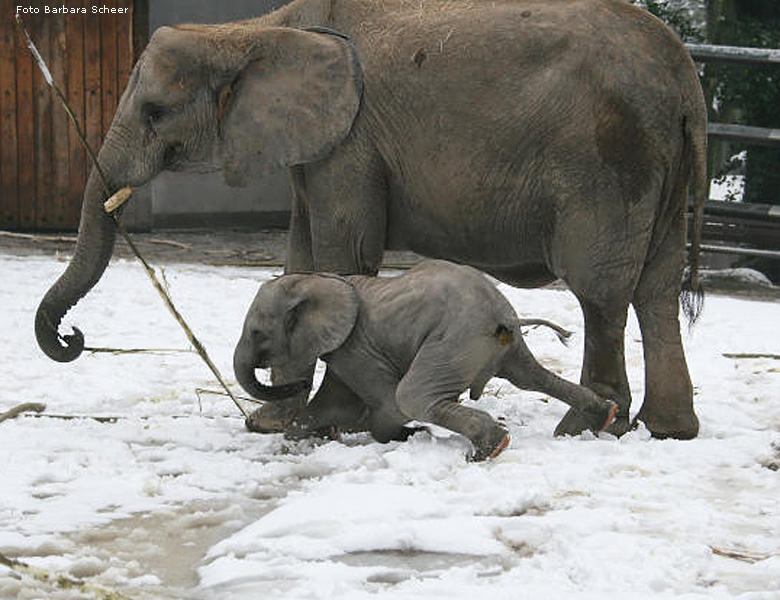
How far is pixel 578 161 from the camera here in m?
5.81

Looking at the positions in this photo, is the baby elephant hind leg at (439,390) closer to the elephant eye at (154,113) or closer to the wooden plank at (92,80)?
the elephant eye at (154,113)

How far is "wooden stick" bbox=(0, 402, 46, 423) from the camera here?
20.3 feet

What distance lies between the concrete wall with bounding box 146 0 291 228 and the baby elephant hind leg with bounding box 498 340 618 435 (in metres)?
8.45

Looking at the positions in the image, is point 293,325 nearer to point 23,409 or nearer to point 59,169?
point 23,409

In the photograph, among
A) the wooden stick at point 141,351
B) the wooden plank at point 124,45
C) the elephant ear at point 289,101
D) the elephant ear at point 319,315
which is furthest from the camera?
the wooden plank at point 124,45

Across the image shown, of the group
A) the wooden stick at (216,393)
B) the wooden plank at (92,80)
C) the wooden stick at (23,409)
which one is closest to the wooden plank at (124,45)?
the wooden plank at (92,80)

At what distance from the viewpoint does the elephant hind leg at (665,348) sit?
614 cm

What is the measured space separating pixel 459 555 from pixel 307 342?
1.54 metres

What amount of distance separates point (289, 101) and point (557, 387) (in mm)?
1644

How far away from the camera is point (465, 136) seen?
596 cm

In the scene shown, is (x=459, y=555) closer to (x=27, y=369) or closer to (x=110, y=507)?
(x=110, y=507)

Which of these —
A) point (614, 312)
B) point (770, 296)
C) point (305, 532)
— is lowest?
point (770, 296)

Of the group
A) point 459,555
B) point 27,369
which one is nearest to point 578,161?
point 459,555

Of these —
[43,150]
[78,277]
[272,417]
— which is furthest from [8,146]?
[272,417]
